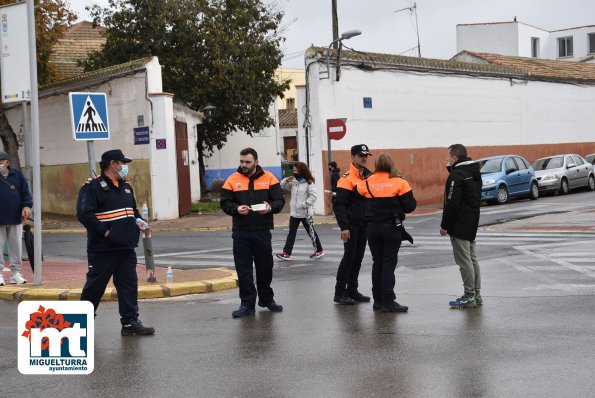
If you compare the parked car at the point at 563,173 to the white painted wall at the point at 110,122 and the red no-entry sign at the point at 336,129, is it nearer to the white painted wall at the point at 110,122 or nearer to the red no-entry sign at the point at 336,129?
the red no-entry sign at the point at 336,129

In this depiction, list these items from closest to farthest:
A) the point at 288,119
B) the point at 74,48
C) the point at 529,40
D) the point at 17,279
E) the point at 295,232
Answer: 1. the point at 17,279
2. the point at 295,232
3. the point at 74,48
4. the point at 288,119
5. the point at 529,40

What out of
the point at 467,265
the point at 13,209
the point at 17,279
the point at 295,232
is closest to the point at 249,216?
the point at 467,265

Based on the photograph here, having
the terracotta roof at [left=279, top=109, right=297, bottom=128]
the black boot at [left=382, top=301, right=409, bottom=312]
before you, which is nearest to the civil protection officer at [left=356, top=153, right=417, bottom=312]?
the black boot at [left=382, top=301, right=409, bottom=312]

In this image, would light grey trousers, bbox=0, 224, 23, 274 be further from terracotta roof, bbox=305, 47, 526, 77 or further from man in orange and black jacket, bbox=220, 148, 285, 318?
terracotta roof, bbox=305, 47, 526, 77

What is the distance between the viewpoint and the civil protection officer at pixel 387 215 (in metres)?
10.7

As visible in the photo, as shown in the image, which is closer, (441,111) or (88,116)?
(88,116)

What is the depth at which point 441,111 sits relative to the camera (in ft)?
114

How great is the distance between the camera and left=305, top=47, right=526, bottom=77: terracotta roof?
98.6ft

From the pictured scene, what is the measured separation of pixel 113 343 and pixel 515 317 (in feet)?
13.5

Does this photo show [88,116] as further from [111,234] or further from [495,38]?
[495,38]

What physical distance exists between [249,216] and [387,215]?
61.3 inches

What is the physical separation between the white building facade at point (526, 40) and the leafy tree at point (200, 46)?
30.5m

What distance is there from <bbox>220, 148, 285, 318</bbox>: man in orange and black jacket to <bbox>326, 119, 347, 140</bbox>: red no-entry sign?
1764 centimetres

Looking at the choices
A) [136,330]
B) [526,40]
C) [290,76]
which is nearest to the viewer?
[136,330]
